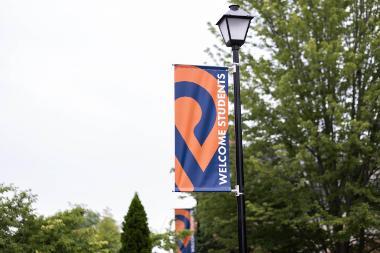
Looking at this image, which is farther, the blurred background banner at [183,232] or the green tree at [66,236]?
the blurred background banner at [183,232]

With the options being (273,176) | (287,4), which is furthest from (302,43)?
(273,176)

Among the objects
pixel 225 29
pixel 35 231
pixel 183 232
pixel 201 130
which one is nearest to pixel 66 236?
pixel 35 231

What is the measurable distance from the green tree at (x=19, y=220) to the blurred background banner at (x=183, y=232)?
7921 mm

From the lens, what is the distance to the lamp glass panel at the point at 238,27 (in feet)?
26.6

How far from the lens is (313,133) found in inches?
616

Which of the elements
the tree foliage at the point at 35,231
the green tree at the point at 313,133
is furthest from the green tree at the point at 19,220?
the green tree at the point at 313,133

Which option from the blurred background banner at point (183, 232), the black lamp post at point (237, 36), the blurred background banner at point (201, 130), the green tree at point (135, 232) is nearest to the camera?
the blurred background banner at point (201, 130)

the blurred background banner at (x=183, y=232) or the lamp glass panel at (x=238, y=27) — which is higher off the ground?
the lamp glass panel at (x=238, y=27)

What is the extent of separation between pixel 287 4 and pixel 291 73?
3.23 meters

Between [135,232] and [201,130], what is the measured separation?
11.7 meters

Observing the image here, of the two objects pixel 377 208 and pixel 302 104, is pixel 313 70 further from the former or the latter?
pixel 377 208

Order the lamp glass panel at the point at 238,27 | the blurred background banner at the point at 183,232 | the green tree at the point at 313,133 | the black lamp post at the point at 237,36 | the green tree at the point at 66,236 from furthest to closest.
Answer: the blurred background banner at the point at 183,232, the green tree at the point at 66,236, the green tree at the point at 313,133, the lamp glass panel at the point at 238,27, the black lamp post at the point at 237,36

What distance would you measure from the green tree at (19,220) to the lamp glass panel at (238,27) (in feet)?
36.5

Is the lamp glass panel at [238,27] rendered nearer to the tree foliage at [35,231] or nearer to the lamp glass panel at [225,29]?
the lamp glass panel at [225,29]
